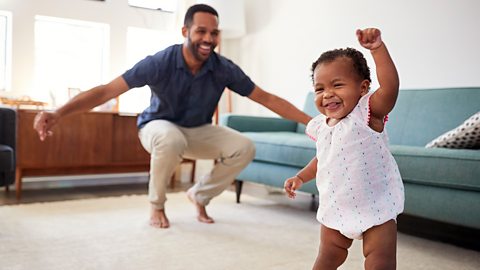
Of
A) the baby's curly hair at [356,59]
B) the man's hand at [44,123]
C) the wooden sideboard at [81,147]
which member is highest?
the baby's curly hair at [356,59]

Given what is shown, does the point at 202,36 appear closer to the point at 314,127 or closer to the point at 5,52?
the point at 314,127

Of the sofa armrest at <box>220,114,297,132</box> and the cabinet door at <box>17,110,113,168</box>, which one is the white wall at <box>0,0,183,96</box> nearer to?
the cabinet door at <box>17,110,113,168</box>

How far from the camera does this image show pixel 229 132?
2615 millimetres

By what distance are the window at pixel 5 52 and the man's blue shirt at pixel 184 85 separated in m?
1.65

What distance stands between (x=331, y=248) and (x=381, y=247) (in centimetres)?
16

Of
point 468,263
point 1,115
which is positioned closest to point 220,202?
point 1,115

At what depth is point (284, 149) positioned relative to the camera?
2717 millimetres

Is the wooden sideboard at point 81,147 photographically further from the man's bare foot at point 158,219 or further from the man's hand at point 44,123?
the man's hand at point 44,123

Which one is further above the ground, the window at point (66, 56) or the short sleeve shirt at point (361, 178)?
the window at point (66, 56)

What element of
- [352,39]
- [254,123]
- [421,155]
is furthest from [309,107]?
[421,155]

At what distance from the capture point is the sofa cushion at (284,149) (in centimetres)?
258

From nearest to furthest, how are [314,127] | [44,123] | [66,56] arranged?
[314,127], [44,123], [66,56]

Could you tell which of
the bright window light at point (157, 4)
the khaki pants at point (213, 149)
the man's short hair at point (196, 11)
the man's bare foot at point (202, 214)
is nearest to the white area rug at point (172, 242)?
the man's bare foot at point (202, 214)

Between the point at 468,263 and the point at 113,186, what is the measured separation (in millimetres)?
2834
